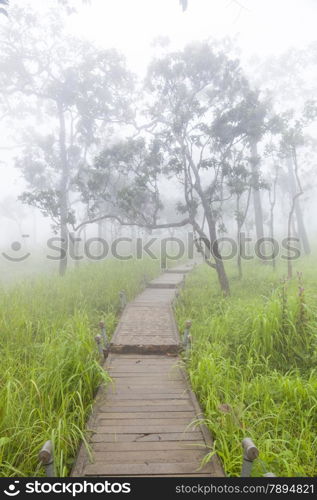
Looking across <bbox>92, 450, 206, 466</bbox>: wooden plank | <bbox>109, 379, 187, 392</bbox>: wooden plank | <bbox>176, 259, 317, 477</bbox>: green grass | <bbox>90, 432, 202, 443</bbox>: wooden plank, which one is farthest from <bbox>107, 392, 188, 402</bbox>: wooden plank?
<bbox>92, 450, 206, 466</bbox>: wooden plank

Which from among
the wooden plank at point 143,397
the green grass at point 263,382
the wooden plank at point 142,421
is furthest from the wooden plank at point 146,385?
the wooden plank at point 142,421

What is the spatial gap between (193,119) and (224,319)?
826 cm

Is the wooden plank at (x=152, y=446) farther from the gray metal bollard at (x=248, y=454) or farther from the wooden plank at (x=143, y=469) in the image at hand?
the gray metal bollard at (x=248, y=454)

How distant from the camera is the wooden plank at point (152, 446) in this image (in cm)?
317

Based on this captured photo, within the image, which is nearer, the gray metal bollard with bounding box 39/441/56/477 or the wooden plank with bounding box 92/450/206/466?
the gray metal bollard with bounding box 39/441/56/477

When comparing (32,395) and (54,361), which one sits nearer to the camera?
(32,395)

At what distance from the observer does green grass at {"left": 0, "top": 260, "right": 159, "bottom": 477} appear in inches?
126

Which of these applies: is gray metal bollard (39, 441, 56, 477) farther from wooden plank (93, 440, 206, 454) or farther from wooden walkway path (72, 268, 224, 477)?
wooden plank (93, 440, 206, 454)

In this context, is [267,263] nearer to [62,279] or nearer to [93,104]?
[62,279]

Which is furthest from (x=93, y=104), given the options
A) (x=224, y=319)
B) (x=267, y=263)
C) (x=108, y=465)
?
(x=108, y=465)

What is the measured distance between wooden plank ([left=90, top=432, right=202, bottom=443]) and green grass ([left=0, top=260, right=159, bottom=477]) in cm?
27

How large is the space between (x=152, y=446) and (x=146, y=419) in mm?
523

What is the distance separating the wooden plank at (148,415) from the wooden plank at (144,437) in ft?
1.06
